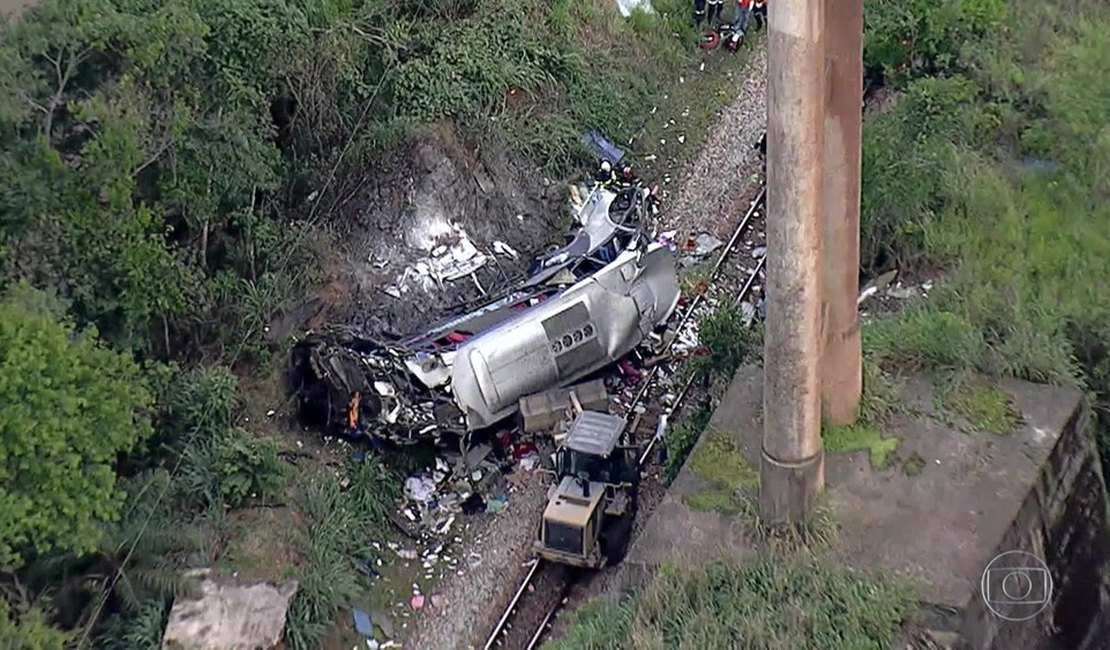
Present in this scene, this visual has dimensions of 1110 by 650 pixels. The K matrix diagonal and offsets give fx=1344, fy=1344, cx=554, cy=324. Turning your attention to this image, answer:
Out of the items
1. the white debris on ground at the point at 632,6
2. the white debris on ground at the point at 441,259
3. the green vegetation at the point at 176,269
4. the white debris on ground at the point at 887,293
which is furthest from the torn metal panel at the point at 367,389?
the white debris on ground at the point at 632,6

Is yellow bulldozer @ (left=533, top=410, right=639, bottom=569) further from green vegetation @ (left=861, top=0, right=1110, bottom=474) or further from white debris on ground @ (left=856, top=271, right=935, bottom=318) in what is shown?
white debris on ground @ (left=856, top=271, right=935, bottom=318)

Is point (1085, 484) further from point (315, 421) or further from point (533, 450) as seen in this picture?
point (315, 421)

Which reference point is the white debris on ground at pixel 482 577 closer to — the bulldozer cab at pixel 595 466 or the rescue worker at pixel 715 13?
the bulldozer cab at pixel 595 466

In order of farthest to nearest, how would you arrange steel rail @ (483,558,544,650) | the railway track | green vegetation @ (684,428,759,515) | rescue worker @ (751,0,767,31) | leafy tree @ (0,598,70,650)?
rescue worker @ (751,0,767,31), the railway track, steel rail @ (483,558,544,650), green vegetation @ (684,428,759,515), leafy tree @ (0,598,70,650)

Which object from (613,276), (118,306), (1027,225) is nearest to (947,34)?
(1027,225)

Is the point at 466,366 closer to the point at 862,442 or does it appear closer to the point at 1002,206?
the point at 862,442

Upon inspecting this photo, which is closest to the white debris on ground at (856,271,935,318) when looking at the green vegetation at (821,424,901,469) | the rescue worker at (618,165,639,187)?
the green vegetation at (821,424,901,469)
